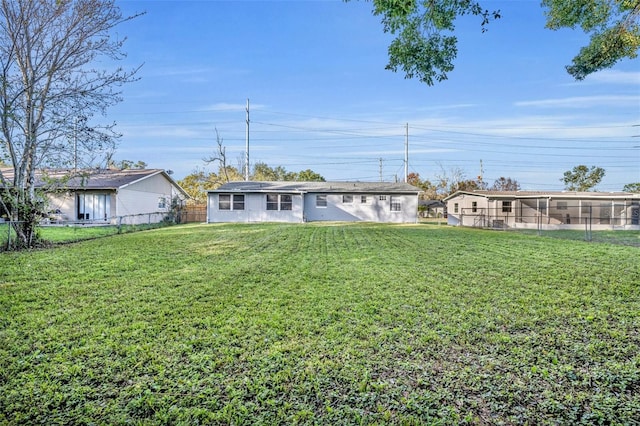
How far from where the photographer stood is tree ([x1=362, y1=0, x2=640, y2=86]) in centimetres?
506

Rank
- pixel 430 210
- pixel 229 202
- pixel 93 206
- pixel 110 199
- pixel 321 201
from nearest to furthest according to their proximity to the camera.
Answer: pixel 110 199, pixel 93 206, pixel 229 202, pixel 321 201, pixel 430 210

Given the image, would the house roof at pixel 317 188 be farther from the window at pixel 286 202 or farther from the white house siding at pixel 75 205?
the white house siding at pixel 75 205

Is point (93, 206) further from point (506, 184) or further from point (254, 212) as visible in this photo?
point (506, 184)

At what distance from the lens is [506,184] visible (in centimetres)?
4997

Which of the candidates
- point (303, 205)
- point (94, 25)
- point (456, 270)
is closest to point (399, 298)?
point (456, 270)

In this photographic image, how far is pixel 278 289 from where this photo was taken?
5688mm

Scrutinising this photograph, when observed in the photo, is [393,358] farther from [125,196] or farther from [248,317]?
[125,196]

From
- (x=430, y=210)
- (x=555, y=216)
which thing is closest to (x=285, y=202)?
(x=555, y=216)

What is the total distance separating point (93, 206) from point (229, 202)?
803cm

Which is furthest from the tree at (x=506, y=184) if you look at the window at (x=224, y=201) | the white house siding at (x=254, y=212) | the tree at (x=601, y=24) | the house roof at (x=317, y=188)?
the tree at (x=601, y=24)

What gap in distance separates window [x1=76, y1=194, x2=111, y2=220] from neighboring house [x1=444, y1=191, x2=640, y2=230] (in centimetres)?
2262

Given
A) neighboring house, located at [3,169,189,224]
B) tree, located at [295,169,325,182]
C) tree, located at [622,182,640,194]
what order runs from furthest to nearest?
1. tree, located at [295,169,325,182]
2. tree, located at [622,182,640,194]
3. neighboring house, located at [3,169,189,224]

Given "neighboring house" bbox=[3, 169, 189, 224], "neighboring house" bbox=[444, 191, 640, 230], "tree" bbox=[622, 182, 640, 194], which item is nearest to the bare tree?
"neighboring house" bbox=[3, 169, 189, 224]

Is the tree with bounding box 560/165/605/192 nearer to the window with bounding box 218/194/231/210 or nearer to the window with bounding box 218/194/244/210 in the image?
the window with bounding box 218/194/244/210
